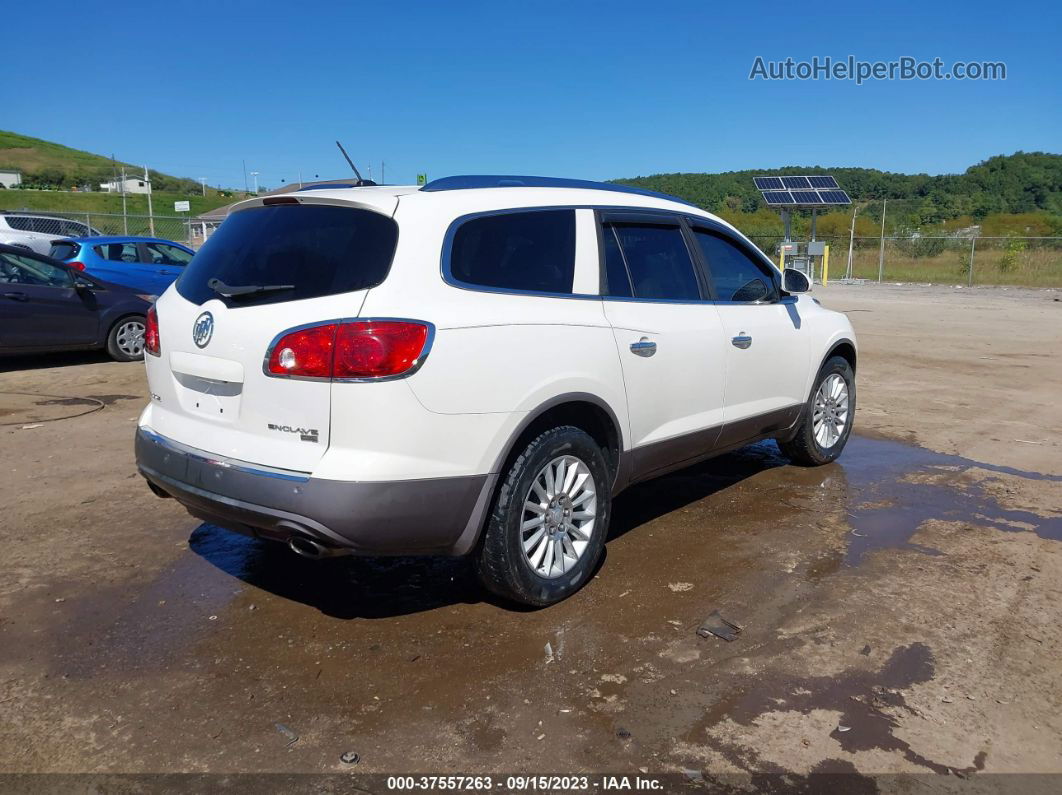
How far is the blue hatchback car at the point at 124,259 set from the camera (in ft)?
43.2

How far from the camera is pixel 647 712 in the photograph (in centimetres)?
310

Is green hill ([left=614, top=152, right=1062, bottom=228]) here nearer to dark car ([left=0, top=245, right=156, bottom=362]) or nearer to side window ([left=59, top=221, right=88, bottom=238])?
side window ([left=59, top=221, right=88, bottom=238])

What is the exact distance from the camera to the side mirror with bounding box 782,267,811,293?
228 inches

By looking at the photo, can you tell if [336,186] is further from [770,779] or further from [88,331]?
[88,331]

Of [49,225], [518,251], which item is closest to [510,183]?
[518,251]

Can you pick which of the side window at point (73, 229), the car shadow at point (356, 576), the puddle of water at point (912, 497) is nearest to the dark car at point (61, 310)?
the car shadow at point (356, 576)

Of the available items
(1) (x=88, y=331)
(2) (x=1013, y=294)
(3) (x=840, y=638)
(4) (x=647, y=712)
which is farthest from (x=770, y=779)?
(2) (x=1013, y=294)

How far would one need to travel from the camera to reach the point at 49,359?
11.2m

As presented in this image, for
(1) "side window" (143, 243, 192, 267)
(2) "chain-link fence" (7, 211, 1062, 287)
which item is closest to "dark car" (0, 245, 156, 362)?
(1) "side window" (143, 243, 192, 267)

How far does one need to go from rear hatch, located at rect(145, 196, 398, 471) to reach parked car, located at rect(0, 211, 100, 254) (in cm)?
1600

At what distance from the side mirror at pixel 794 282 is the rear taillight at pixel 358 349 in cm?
331

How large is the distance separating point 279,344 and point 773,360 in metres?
3.25

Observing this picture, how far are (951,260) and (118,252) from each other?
35935mm

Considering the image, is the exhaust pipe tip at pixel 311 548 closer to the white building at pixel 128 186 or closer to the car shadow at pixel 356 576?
the car shadow at pixel 356 576
